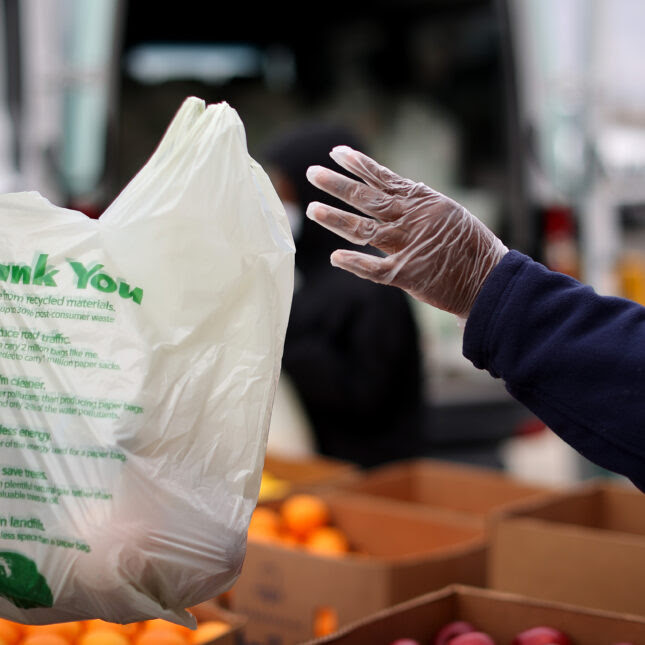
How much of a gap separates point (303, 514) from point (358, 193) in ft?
3.44

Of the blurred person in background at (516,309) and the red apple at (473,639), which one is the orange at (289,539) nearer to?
the red apple at (473,639)

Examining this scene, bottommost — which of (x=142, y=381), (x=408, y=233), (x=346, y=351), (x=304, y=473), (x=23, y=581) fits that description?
(x=304, y=473)

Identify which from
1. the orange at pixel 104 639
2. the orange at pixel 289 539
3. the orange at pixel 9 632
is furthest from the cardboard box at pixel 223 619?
the orange at pixel 289 539

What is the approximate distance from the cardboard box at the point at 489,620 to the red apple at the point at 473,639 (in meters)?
0.05

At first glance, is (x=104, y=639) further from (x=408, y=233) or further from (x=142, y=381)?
(x=408, y=233)

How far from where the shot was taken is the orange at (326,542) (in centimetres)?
185

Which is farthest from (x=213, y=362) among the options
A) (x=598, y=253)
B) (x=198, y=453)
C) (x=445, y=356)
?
(x=445, y=356)

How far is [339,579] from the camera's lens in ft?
5.12

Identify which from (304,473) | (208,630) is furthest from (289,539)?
(208,630)

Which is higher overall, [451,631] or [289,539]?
[451,631]

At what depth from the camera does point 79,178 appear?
359cm

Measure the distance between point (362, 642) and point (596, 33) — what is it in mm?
3153

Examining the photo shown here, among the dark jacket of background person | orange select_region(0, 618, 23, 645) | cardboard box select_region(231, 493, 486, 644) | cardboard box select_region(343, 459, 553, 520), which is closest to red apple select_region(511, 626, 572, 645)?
cardboard box select_region(231, 493, 486, 644)

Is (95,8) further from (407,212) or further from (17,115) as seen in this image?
(407,212)
